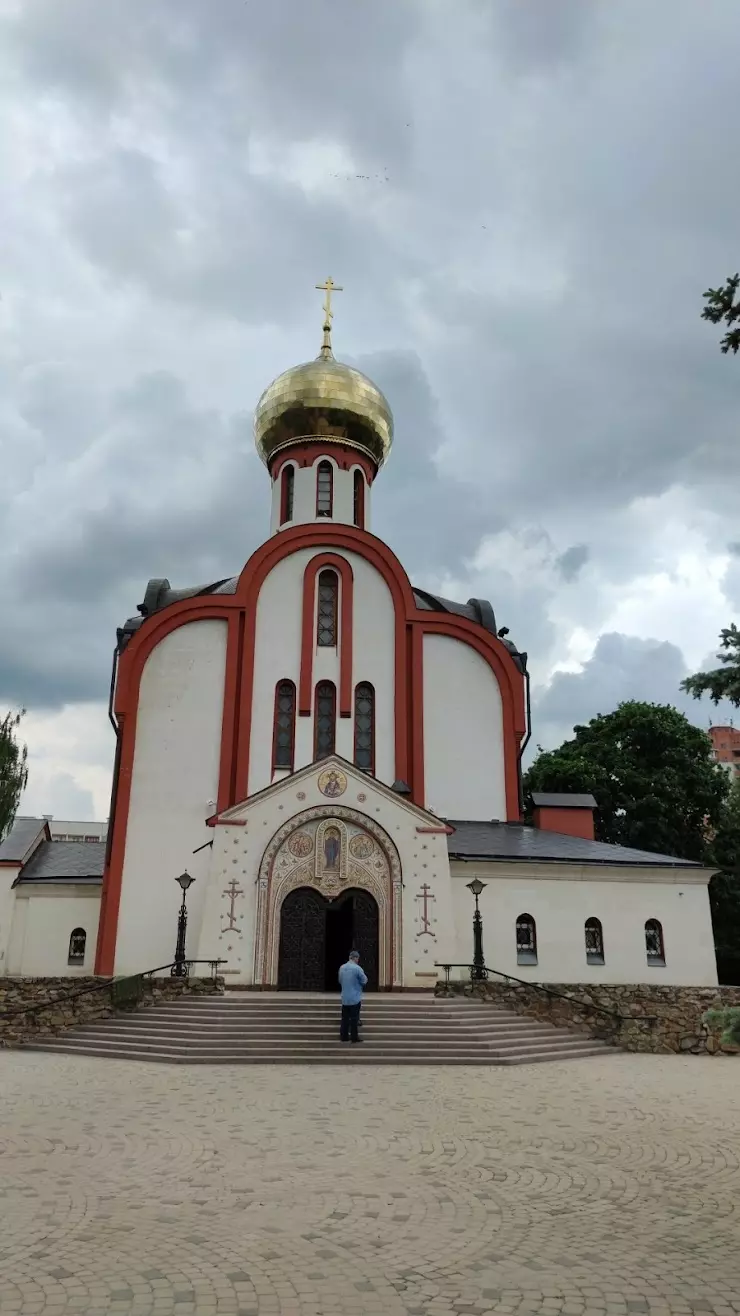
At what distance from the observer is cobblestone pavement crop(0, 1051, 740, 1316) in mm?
4477

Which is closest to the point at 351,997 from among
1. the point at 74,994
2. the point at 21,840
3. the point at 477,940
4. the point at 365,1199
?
the point at 477,940

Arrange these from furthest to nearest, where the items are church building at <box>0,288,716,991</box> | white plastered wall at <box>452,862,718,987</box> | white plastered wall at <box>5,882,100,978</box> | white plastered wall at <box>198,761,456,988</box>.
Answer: white plastered wall at <box>5,882,100,978</box>, white plastered wall at <box>452,862,718,987</box>, church building at <box>0,288,716,991</box>, white plastered wall at <box>198,761,456,988</box>

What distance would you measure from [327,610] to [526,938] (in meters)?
8.40

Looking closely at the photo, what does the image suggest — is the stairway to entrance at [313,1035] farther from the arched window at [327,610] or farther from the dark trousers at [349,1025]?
the arched window at [327,610]

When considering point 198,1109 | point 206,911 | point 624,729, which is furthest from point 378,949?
point 624,729

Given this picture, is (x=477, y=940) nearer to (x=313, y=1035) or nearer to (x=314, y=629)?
(x=313, y=1035)

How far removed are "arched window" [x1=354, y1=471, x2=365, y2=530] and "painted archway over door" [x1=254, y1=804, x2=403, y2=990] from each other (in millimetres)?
9480

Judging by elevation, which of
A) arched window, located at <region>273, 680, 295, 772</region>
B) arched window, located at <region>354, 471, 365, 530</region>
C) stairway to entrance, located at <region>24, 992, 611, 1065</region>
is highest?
arched window, located at <region>354, 471, 365, 530</region>

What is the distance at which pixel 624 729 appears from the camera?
31906mm

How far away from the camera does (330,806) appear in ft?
55.2

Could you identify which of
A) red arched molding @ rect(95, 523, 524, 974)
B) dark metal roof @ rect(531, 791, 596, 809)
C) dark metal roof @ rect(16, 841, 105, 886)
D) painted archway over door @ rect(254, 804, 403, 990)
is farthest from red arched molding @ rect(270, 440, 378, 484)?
dark metal roof @ rect(16, 841, 105, 886)

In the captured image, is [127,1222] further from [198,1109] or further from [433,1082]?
[433,1082]

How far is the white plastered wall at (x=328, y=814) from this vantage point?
627 inches

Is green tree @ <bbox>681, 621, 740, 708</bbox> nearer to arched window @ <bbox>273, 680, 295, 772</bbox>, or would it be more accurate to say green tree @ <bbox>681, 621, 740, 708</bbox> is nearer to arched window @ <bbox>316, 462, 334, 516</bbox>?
arched window @ <bbox>273, 680, 295, 772</bbox>
